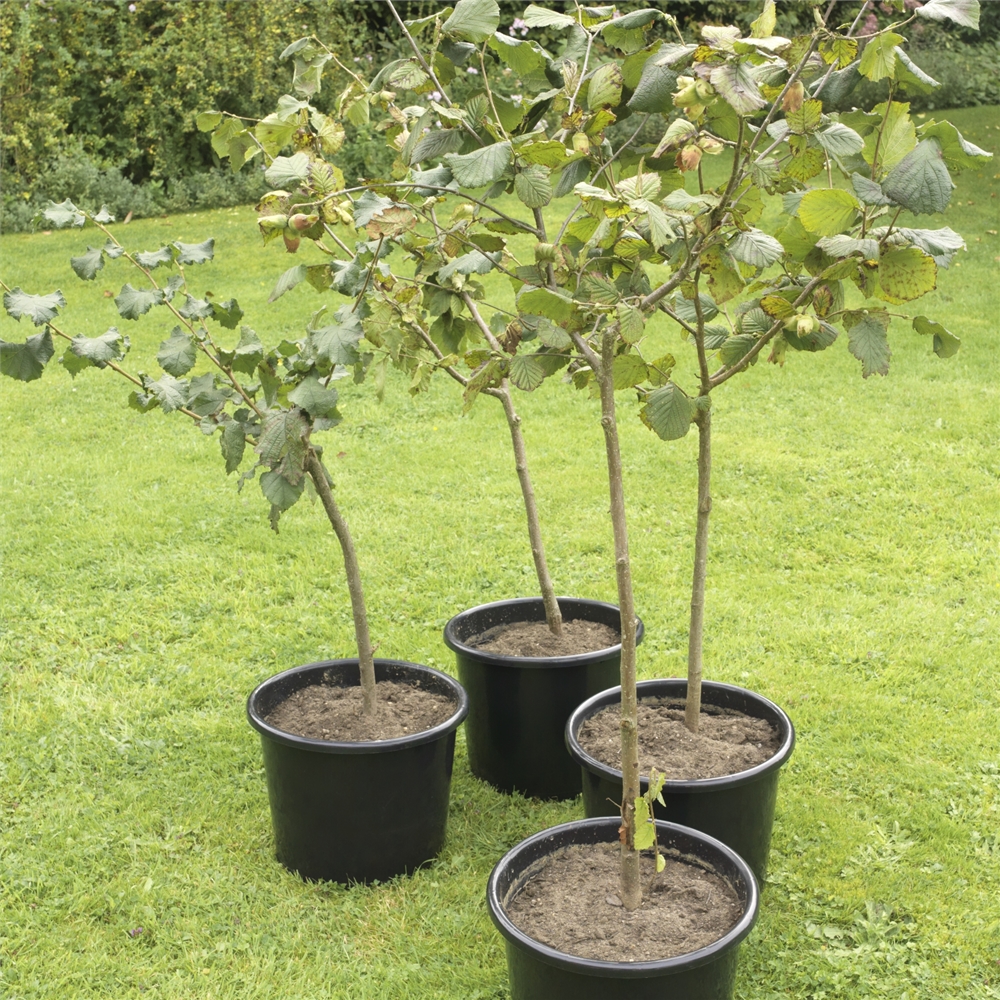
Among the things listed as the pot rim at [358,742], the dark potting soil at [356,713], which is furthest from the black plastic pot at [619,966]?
the dark potting soil at [356,713]

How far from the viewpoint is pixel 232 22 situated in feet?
33.7

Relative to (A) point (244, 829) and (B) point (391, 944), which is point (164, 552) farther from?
(B) point (391, 944)

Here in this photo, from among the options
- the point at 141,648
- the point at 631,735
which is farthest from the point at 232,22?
the point at 631,735

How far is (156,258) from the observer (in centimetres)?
229

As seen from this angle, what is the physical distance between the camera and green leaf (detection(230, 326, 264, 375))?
2357mm

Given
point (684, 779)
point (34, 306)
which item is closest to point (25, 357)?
point (34, 306)

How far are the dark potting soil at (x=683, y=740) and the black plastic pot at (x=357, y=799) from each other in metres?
0.37

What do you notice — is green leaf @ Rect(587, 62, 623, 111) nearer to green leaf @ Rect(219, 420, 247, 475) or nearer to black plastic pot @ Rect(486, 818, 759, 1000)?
green leaf @ Rect(219, 420, 247, 475)

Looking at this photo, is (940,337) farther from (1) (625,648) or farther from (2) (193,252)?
(2) (193,252)

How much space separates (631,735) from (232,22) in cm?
1016

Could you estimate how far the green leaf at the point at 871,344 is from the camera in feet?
5.88

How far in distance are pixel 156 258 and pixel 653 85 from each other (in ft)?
3.90

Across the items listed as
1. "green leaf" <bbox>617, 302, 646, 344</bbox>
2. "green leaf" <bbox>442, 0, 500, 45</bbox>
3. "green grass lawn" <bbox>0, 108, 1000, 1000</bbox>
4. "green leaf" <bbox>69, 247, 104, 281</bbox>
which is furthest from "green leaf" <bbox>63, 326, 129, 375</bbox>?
Result: "green grass lawn" <bbox>0, 108, 1000, 1000</bbox>

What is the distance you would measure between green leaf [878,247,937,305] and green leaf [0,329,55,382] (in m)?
1.61
